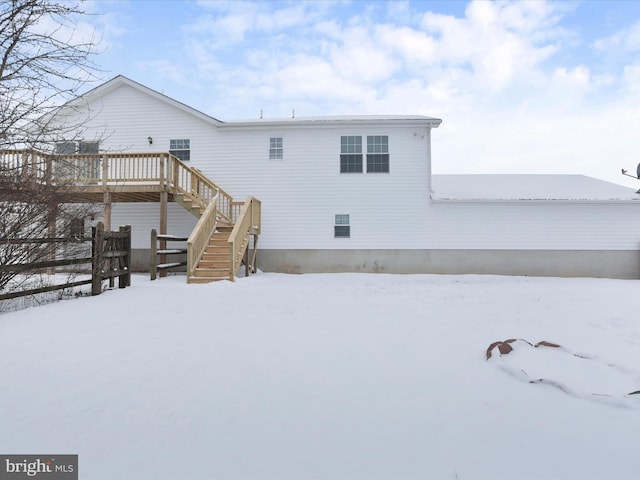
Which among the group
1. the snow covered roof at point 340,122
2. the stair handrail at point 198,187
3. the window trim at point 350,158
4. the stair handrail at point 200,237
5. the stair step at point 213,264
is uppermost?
the snow covered roof at point 340,122

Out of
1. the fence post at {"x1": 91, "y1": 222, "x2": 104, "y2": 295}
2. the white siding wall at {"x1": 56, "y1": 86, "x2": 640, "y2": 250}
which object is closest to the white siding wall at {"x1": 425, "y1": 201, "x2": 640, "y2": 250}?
the white siding wall at {"x1": 56, "y1": 86, "x2": 640, "y2": 250}

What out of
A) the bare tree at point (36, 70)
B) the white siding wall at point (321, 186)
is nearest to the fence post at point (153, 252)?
the bare tree at point (36, 70)

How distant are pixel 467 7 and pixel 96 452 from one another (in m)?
14.9

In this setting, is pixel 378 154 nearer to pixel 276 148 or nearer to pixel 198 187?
pixel 276 148

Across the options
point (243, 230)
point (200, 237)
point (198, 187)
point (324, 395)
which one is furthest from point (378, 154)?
point (324, 395)

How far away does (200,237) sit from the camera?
1035 centimetres

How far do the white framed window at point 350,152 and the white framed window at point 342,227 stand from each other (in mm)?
2004

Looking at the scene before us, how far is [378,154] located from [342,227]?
351 cm

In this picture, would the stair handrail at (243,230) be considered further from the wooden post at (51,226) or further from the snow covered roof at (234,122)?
the wooden post at (51,226)

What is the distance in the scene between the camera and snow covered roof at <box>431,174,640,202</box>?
13.3 metres

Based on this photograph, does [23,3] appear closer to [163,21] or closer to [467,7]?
[163,21]

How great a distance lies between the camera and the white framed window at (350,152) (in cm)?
1372

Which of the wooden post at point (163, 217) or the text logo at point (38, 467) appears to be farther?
the wooden post at point (163, 217)

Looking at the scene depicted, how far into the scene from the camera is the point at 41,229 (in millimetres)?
6422
